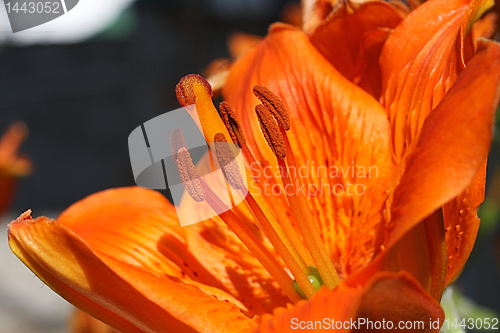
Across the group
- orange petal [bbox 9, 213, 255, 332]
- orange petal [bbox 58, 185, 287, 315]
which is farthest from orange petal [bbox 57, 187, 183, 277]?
orange petal [bbox 9, 213, 255, 332]

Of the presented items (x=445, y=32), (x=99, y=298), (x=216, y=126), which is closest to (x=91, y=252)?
(x=99, y=298)

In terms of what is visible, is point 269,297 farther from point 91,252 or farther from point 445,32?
point 445,32

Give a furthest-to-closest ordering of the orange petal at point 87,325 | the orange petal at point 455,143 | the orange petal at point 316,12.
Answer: the orange petal at point 87,325 → the orange petal at point 316,12 → the orange petal at point 455,143

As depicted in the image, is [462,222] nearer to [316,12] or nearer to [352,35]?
[352,35]

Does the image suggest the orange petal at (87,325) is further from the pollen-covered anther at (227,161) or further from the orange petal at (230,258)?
the pollen-covered anther at (227,161)

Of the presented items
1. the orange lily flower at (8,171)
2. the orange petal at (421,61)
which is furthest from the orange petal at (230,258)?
the orange lily flower at (8,171)

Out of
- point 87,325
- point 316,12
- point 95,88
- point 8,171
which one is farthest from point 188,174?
point 95,88
